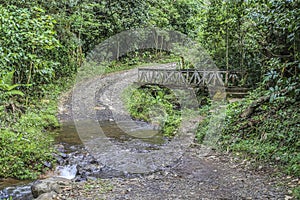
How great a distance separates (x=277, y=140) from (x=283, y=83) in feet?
6.28

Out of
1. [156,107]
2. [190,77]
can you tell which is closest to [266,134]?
[156,107]

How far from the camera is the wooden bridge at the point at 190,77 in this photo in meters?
10.8

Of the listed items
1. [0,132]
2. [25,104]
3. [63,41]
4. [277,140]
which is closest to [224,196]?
[277,140]

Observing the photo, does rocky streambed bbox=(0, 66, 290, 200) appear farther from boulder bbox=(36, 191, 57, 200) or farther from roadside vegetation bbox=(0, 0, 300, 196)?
roadside vegetation bbox=(0, 0, 300, 196)

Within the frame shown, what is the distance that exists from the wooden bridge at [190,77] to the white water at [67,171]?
6593 millimetres

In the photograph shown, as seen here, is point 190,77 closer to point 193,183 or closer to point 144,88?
point 144,88

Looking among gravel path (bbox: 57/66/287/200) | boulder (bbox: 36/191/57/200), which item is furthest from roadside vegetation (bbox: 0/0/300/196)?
boulder (bbox: 36/191/57/200)

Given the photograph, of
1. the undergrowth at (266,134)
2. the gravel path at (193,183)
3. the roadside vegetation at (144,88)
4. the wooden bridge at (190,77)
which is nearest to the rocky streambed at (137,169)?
the gravel path at (193,183)

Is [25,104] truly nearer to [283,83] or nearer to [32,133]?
[32,133]

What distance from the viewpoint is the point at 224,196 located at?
432cm

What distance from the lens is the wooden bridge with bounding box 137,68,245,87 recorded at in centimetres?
1077

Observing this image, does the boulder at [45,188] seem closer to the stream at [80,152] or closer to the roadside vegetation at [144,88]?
the stream at [80,152]

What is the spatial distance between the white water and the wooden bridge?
6593mm

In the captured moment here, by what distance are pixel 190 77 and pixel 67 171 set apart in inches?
277
